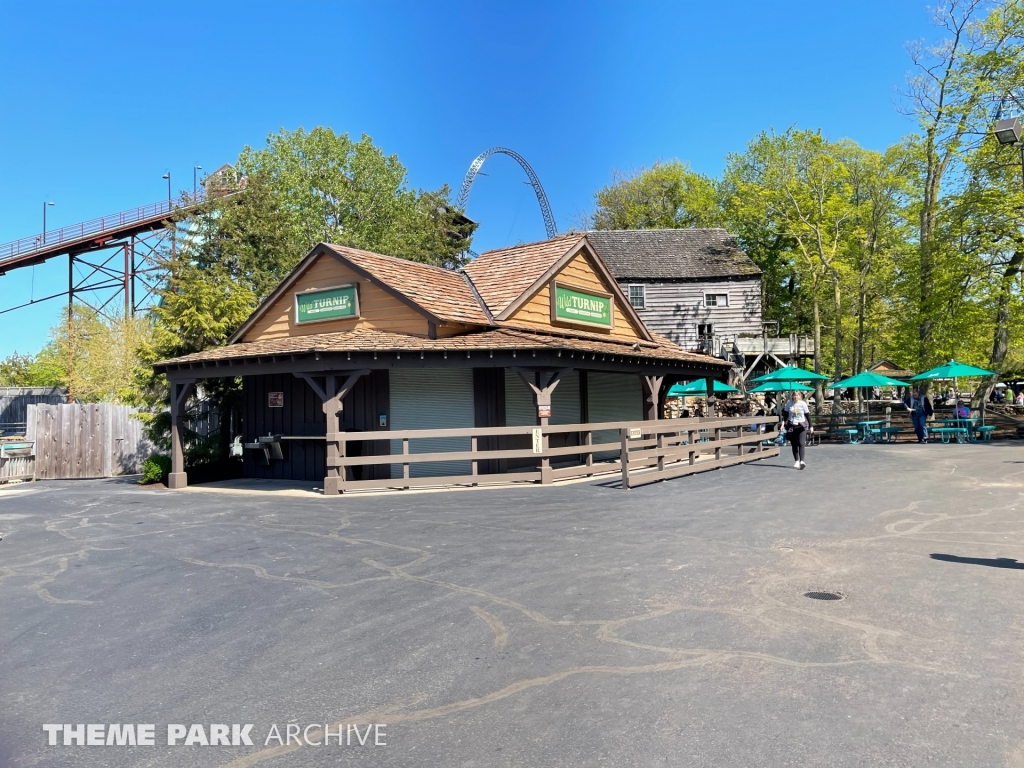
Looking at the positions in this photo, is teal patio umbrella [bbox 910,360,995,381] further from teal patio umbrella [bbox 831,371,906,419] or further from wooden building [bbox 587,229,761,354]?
wooden building [bbox 587,229,761,354]

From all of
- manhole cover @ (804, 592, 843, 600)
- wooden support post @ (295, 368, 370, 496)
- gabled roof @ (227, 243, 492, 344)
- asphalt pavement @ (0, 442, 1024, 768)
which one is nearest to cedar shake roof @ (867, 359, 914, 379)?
gabled roof @ (227, 243, 492, 344)

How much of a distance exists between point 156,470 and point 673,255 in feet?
99.0

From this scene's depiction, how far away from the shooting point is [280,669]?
15.2ft

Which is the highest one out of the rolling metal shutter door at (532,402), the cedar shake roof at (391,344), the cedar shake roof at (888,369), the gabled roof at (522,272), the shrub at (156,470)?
the gabled roof at (522,272)

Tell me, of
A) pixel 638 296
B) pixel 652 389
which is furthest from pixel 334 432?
pixel 638 296

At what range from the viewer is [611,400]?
21.7 m

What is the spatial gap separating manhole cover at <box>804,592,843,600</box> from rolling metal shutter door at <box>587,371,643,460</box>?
13.9 meters

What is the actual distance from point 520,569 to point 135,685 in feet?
12.1

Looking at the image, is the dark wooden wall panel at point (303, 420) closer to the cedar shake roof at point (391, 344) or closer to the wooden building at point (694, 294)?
the cedar shake roof at point (391, 344)

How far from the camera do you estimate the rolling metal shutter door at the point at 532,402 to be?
1756cm

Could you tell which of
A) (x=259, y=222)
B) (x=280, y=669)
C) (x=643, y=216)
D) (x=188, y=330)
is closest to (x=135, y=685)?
(x=280, y=669)

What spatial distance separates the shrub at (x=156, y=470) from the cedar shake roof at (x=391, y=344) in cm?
241

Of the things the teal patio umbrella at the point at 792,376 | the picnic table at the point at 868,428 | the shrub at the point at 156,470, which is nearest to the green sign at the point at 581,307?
the teal patio umbrella at the point at 792,376

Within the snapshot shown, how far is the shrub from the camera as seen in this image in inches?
702
